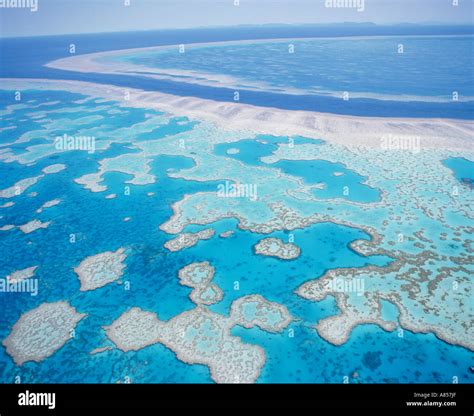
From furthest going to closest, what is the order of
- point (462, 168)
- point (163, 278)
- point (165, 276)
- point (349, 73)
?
1. point (349, 73)
2. point (462, 168)
3. point (165, 276)
4. point (163, 278)

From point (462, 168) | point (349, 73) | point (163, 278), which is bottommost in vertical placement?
point (163, 278)

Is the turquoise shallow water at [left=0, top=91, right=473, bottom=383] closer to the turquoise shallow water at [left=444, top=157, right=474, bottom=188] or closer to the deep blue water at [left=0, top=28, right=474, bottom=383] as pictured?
the deep blue water at [left=0, top=28, right=474, bottom=383]

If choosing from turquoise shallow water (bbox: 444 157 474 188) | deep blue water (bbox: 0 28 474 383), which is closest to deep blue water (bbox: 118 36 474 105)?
turquoise shallow water (bbox: 444 157 474 188)

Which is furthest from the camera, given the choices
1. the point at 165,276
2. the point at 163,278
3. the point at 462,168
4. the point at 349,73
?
the point at 349,73

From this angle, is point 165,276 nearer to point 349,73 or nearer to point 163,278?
point 163,278

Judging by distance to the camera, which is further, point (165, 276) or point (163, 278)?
point (165, 276)

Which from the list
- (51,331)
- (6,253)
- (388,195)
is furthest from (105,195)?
(388,195)

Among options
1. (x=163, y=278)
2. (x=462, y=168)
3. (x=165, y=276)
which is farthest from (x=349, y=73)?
(x=163, y=278)
